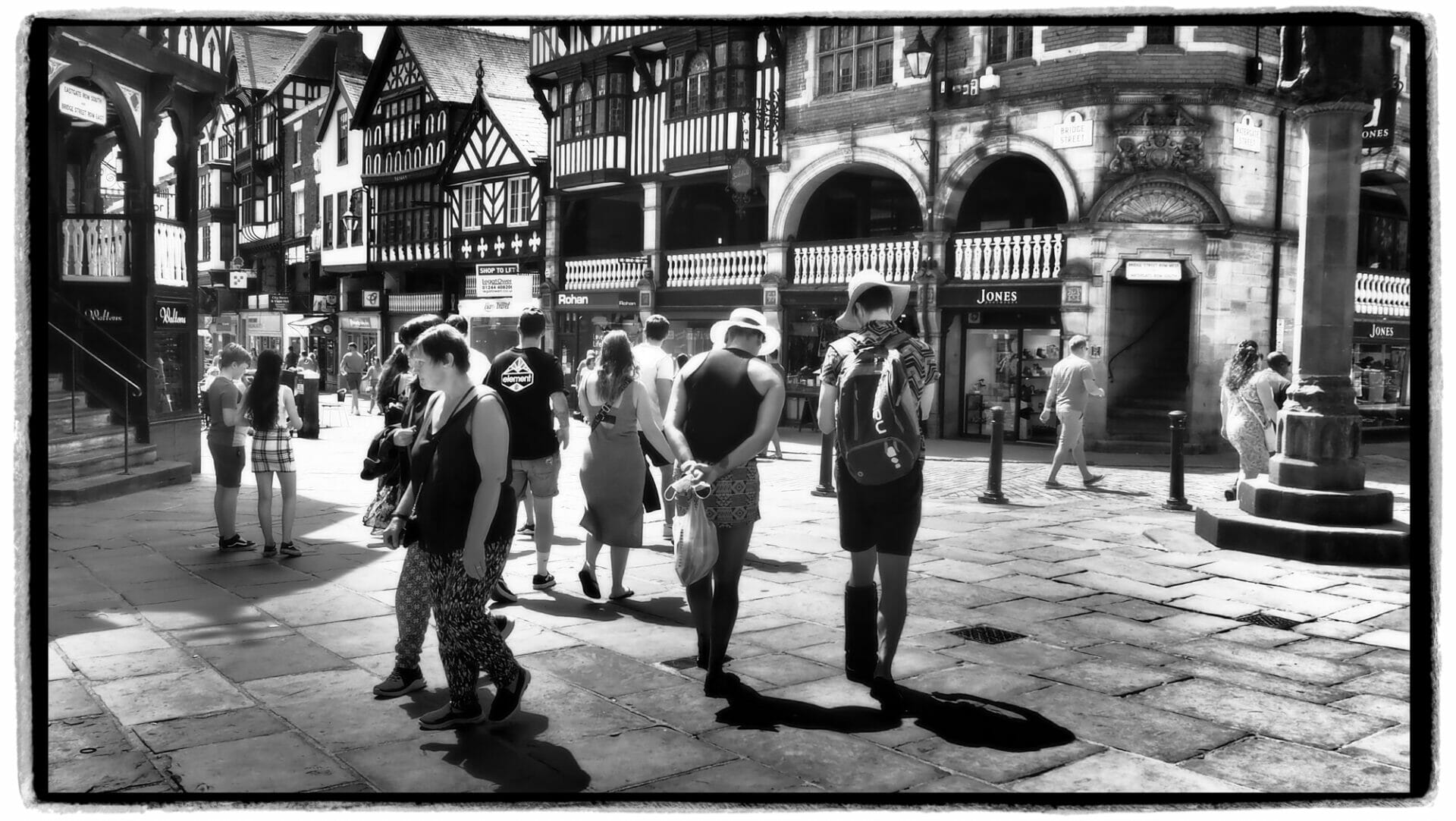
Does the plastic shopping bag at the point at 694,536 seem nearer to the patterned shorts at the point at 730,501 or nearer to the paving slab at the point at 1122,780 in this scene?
the patterned shorts at the point at 730,501

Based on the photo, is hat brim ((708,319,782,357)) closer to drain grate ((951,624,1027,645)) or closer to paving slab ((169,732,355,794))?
drain grate ((951,624,1027,645))

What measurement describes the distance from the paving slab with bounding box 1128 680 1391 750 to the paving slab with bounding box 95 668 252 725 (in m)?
3.63

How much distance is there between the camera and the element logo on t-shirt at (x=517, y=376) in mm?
6656

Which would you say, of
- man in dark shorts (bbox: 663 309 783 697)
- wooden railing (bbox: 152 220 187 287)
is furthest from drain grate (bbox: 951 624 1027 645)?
wooden railing (bbox: 152 220 187 287)

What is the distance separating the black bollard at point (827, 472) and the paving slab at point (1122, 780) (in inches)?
292

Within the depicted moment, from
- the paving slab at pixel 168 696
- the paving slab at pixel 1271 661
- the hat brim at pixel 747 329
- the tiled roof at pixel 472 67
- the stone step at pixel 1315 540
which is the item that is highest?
the tiled roof at pixel 472 67

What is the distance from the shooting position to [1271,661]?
18.1 ft

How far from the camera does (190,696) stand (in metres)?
4.77

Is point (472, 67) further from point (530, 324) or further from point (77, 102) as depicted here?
point (530, 324)

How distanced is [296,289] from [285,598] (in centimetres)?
3590

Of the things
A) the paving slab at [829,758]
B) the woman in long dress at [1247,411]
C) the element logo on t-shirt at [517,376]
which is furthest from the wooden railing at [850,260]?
the paving slab at [829,758]

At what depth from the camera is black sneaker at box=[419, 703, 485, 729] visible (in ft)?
14.6

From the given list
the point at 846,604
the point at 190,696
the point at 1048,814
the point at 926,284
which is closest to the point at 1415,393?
the point at 1048,814

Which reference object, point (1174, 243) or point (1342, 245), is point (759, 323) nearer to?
point (1342, 245)
